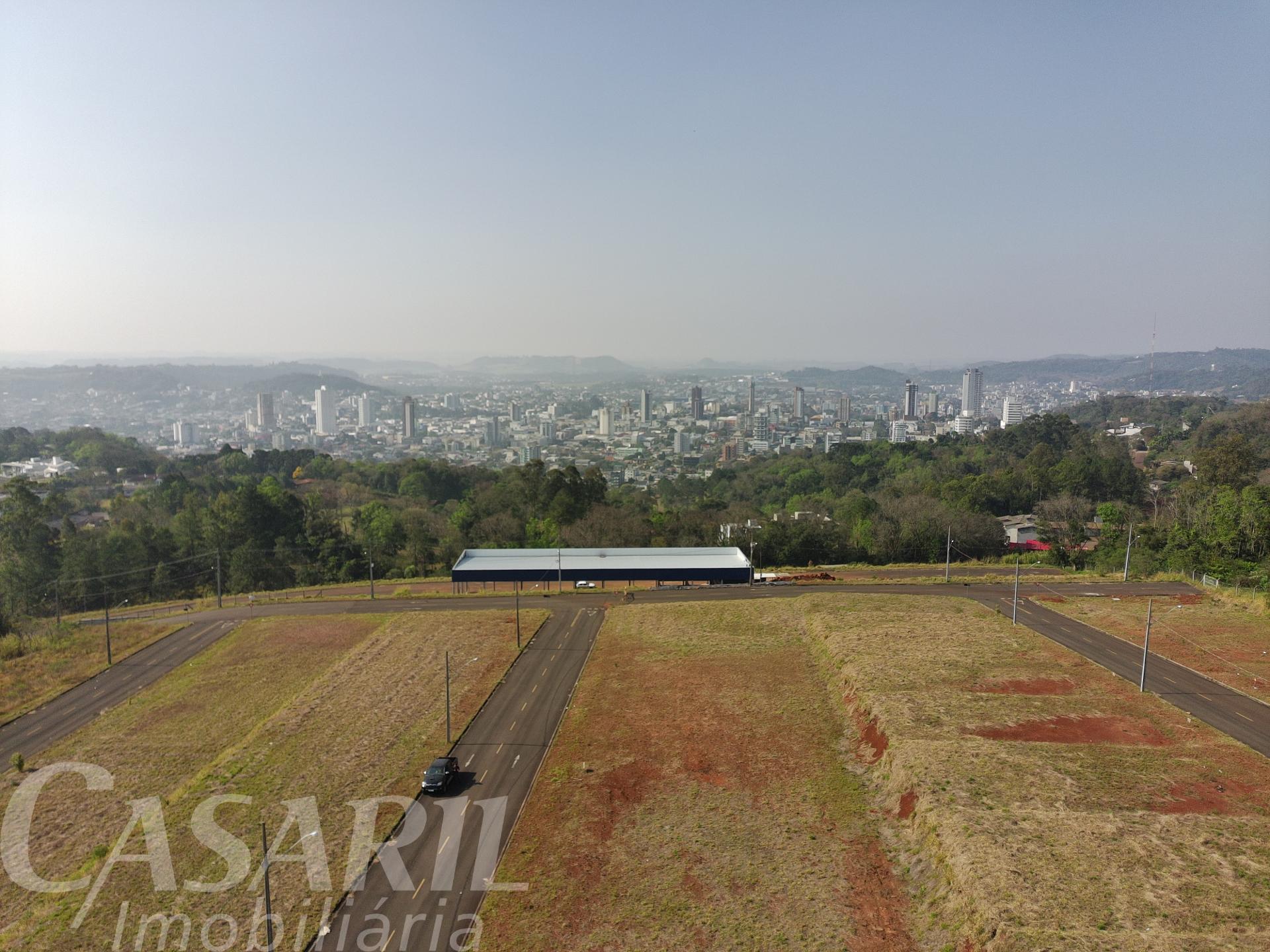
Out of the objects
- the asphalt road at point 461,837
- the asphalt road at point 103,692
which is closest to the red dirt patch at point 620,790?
the asphalt road at point 461,837

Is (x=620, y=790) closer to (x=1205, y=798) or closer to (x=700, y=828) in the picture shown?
(x=700, y=828)

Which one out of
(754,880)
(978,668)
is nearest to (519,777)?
(754,880)

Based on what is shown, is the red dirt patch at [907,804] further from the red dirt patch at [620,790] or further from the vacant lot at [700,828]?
the red dirt patch at [620,790]

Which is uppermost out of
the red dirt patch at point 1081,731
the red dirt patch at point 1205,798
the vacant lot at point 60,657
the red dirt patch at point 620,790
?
the red dirt patch at point 1205,798

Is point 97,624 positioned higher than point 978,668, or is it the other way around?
point 978,668

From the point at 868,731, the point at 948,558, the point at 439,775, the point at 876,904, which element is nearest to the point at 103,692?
the point at 439,775

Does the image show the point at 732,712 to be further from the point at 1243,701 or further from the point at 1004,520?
the point at 1004,520
